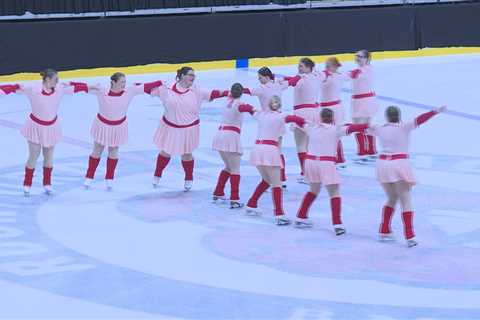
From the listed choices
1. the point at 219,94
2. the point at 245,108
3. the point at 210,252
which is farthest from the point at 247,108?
the point at 210,252

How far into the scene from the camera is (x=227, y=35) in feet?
70.7

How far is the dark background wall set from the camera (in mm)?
19609

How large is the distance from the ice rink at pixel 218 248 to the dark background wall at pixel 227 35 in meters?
4.94

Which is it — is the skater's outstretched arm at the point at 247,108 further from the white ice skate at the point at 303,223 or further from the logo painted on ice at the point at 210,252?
the white ice skate at the point at 303,223

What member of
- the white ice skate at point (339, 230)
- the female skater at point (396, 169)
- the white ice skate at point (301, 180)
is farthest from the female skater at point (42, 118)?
the female skater at point (396, 169)

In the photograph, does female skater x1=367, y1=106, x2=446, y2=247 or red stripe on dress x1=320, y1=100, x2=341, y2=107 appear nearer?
female skater x1=367, y1=106, x2=446, y2=247

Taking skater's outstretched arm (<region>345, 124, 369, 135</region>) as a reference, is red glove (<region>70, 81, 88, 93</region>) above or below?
above

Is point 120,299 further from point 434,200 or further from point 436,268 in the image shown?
point 434,200

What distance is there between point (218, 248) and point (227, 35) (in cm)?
1204

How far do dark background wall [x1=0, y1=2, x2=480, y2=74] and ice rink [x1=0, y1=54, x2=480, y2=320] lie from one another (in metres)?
4.94

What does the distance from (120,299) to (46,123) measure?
12.7 feet

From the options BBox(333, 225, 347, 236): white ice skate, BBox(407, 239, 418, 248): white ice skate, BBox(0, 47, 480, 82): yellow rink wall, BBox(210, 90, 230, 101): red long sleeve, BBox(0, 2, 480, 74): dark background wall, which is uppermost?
BBox(0, 2, 480, 74): dark background wall

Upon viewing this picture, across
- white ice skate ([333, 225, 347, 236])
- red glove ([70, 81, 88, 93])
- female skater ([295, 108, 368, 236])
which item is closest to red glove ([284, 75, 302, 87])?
female skater ([295, 108, 368, 236])

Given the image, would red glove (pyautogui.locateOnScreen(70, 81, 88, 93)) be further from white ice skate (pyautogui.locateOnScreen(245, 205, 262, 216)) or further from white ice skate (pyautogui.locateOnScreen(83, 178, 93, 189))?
white ice skate (pyautogui.locateOnScreen(245, 205, 262, 216))
